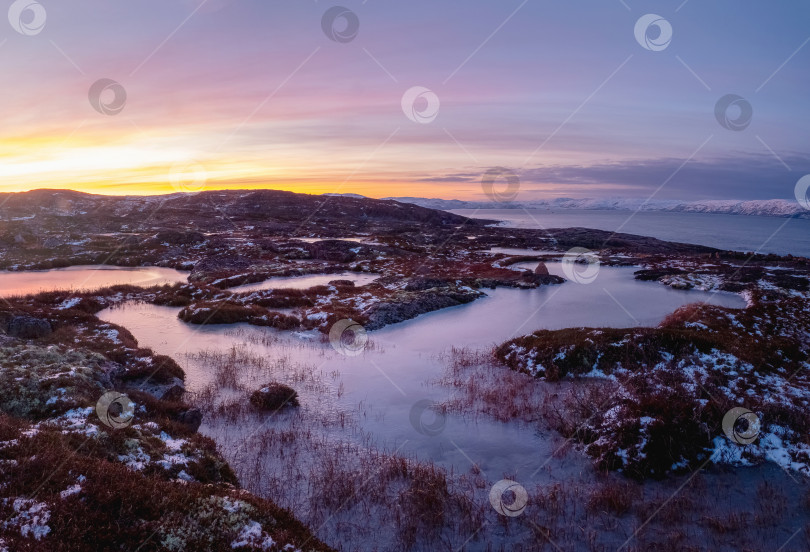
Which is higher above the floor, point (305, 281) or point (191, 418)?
point (305, 281)

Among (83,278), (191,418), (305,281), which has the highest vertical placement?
(305,281)

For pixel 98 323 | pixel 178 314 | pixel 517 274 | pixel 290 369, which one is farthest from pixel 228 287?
pixel 517 274

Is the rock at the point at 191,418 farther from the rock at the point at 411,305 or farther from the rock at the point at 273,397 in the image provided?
the rock at the point at 411,305

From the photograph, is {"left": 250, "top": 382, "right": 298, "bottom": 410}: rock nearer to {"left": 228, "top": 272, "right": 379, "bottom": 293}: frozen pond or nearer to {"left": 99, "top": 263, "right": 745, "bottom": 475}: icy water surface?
{"left": 99, "top": 263, "right": 745, "bottom": 475}: icy water surface

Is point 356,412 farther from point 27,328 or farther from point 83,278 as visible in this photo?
point 83,278

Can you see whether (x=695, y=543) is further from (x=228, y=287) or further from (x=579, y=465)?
(x=228, y=287)

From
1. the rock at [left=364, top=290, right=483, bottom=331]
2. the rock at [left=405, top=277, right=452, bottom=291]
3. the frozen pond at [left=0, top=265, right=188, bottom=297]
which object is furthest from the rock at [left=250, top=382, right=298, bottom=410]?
the frozen pond at [left=0, top=265, right=188, bottom=297]

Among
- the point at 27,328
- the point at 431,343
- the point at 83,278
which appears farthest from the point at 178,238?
the point at 431,343

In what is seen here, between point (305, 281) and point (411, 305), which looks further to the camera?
point (305, 281)
